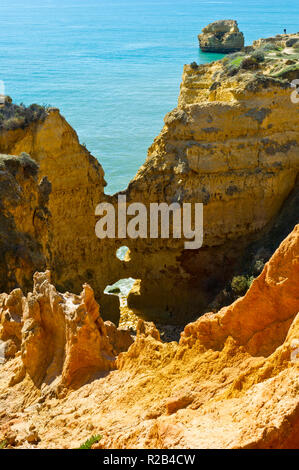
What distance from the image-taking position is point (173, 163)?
19.8 m

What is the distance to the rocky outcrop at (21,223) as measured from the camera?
13961 millimetres

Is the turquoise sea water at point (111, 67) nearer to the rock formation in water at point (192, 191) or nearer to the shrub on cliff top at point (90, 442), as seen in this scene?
the rock formation in water at point (192, 191)

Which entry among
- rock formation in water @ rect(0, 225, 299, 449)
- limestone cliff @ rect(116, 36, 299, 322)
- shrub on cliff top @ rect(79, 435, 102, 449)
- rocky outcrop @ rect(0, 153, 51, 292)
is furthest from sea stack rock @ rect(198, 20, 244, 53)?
shrub on cliff top @ rect(79, 435, 102, 449)

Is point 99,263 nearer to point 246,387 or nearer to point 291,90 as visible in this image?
point 291,90

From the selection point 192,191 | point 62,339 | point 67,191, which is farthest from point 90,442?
point 192,191

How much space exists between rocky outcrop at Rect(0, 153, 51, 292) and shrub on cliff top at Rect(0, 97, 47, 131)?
2.74 metres

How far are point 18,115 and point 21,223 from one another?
5077 millimetres

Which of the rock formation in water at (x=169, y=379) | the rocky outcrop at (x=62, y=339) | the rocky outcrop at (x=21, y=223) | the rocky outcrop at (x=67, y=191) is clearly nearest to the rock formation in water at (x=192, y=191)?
the rocky outcrop at (x=67, y=191)

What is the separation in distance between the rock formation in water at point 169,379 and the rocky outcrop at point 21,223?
2.45 meters

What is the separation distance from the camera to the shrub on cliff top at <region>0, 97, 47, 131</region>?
18609mm

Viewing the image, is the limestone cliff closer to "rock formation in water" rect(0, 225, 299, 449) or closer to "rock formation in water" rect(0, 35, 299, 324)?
"rock formation in water" rect(0, 35, 299, 324)

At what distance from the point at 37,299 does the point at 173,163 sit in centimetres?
998

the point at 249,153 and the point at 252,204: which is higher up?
the point at 249,153

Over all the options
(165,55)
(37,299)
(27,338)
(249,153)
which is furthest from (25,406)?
(165,55)
